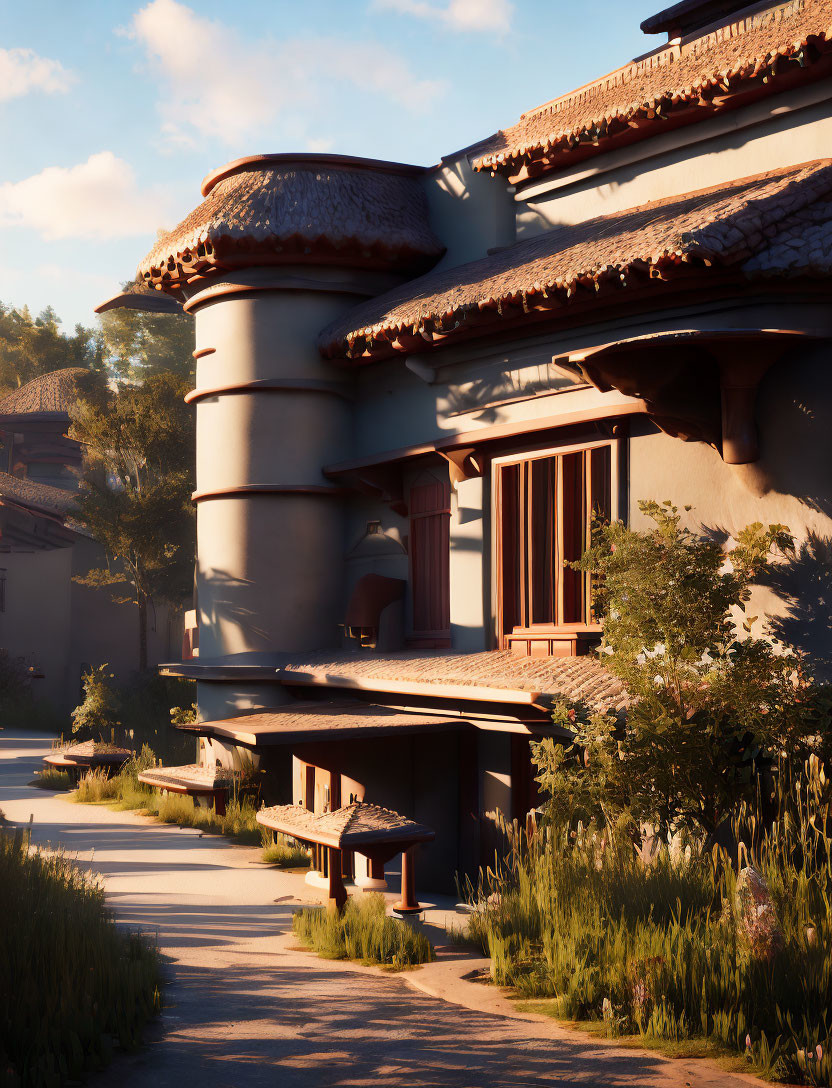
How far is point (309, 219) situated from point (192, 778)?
23.3 feet

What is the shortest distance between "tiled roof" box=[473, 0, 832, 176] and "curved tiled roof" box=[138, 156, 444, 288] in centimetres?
131

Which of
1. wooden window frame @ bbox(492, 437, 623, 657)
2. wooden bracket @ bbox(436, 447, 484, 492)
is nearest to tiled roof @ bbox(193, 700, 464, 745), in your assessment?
wooden window frame @ bbox(492, 437, 623, 657)

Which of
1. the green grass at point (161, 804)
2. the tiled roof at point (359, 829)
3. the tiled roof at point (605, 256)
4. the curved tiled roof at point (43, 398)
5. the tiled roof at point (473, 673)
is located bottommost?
the green grass at point (161, 804)

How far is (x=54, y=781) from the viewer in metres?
18.4

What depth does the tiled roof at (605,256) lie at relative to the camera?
9.13m

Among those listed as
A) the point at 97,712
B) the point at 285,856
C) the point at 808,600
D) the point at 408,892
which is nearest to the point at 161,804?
the point at 285,856

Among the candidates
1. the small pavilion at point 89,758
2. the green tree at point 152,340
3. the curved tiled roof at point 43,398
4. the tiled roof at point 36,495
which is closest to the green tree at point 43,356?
the green tree at point 152,340

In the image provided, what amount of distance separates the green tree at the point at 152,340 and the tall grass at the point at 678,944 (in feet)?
135

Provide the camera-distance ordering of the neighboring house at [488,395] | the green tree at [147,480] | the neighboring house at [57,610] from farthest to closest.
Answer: the neighboring house at [57,610]
the green tree at [147,480]
the neighboring house at [488,395]

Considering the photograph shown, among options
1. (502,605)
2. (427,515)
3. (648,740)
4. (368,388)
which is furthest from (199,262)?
(648,740)

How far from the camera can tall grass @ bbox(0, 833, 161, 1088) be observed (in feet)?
18.8

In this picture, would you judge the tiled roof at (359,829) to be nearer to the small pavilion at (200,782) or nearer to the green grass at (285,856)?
the green grass at (285,856)

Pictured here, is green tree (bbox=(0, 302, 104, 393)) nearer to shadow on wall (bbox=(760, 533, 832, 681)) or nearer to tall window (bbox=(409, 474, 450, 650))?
tall window (bbox=(409, 474, 450, 650))

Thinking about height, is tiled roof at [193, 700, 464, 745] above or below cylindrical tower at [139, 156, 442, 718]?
below
